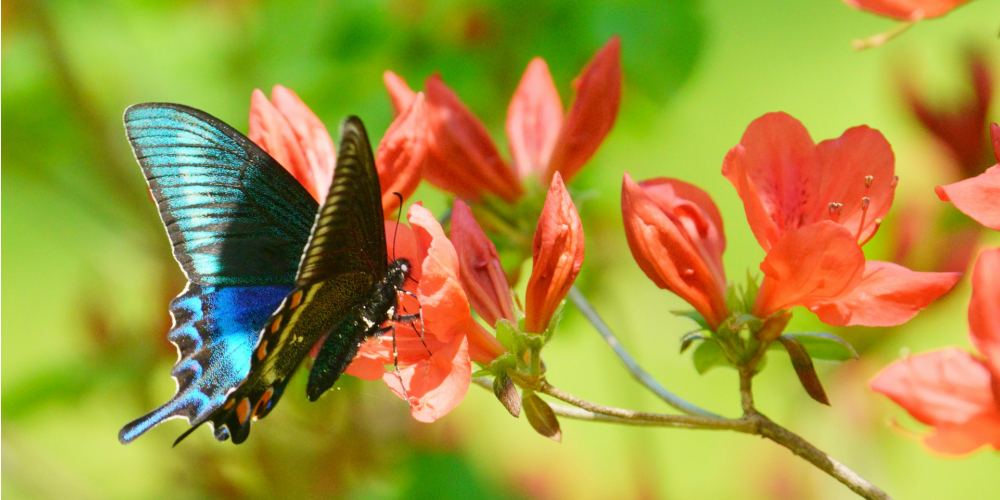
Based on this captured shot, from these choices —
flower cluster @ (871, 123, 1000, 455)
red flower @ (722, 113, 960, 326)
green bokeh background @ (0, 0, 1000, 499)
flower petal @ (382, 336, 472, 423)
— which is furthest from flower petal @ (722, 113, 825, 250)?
green bokeh background @ (0, 0, 1000, 499)

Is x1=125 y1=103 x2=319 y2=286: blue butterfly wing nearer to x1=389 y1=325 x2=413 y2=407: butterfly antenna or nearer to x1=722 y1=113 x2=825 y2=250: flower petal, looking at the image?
x1=389 y1=325 x2=413 y2=407: butterfly antenna

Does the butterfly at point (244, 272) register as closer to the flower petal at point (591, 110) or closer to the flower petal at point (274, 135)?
the flower petal at point (274, 135)

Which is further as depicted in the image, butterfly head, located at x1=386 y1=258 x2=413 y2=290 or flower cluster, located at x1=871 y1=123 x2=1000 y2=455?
butterfly head, located at x1=386 y1=258 x2=413 y2=290

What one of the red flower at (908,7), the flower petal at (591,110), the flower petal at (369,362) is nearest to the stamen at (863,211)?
the red flower at (908,7)

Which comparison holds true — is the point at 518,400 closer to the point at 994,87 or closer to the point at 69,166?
the point at 994,87

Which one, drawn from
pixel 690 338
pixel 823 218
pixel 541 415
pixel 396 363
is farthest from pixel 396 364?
pixel 823 218

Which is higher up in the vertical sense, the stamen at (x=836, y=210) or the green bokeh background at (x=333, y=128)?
the stamen at (x=836, y=210)
